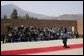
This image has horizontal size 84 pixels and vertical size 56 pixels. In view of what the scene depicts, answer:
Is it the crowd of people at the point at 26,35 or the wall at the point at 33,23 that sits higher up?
the wall at the point at 33,23

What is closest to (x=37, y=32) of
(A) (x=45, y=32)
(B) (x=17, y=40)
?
(A) (x=45, y=32)

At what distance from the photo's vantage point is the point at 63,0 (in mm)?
18156

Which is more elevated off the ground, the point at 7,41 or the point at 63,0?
the point at 63,0

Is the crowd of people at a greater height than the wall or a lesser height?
lesser

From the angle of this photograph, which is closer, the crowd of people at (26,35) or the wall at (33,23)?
the crowd of people at (26,35)

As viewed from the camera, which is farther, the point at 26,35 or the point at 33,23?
the point at 33,23

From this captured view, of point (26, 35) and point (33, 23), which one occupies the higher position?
point (33, 23)

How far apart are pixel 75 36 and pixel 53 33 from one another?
4739 mm

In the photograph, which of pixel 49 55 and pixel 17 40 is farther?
pixel 17 40

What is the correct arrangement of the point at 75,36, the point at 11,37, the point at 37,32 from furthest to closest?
the point at 75,36 → the point at 37,32 → the point at 11,37

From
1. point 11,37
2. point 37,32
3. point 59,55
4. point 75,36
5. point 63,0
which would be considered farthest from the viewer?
point 75,36

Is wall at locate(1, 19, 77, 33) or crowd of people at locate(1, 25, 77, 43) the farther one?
wall at locate(1, 19, 77, 33)

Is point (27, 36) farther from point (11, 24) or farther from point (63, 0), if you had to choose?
point (11, 24)

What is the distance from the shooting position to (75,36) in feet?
99.5
